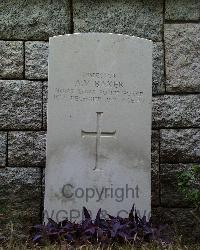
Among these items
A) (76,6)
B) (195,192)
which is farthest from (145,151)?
(76,6)

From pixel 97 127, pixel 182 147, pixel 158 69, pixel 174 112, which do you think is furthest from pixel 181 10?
pixel 97 127

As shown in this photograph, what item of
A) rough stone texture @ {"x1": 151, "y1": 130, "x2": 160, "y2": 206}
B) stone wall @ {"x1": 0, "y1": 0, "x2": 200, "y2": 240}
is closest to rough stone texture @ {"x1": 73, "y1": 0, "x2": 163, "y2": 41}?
stone wall @ {"x1": 0, "y1": 0, "x2": 200, "y2": 240}

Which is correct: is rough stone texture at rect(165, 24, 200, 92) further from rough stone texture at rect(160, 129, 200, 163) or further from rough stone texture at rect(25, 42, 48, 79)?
rough stone texture at rect(25, 42, 48, 79)

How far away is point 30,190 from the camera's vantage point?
16.2 ft

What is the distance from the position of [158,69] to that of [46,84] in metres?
0.96

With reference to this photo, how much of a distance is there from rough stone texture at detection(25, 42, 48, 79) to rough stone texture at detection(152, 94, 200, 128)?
978mm

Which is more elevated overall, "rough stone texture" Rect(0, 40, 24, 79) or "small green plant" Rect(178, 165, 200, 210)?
"rough stone texture" Rect(0, 40, 24, 79)

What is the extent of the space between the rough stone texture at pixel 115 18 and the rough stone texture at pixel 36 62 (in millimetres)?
364

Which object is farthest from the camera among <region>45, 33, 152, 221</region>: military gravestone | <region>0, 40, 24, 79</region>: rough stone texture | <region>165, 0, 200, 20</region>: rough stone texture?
<region>165, 0, 200, 20</region>: rough stone texture

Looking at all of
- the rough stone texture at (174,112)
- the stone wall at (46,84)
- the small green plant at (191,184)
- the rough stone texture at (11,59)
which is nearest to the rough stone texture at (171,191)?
the stone wall at (46,84)

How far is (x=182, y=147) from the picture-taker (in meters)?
4.99

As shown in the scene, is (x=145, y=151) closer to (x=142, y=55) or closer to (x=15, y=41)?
(x=142, y=55)

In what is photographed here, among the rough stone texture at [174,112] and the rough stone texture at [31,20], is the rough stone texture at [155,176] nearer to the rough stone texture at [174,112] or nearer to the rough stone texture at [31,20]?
the rough stone texture at [174,112]

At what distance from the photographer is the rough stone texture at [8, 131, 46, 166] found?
4.95 m
